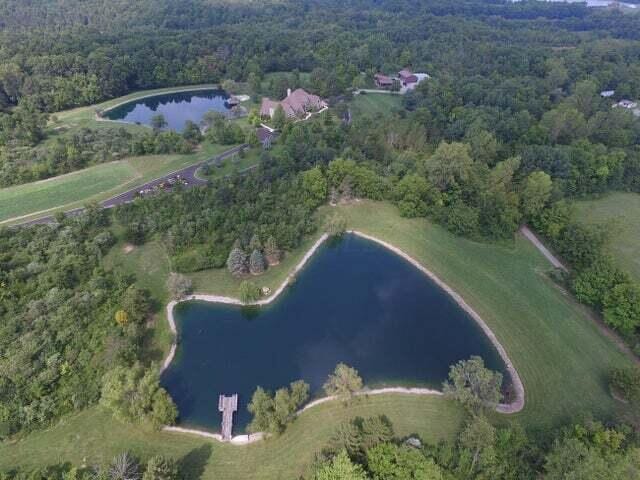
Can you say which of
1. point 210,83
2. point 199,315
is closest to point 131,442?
point 199,315

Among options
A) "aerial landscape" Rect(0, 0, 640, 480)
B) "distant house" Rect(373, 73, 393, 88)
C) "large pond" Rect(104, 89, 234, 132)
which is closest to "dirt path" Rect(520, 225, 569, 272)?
"aerial landscape" Rect(0, 0, 640, 480)

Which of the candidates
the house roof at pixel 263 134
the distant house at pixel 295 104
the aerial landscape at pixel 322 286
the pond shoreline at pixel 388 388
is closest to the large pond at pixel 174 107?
the aerial landscape at pixel 322 286

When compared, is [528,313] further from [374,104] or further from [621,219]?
[374,104]

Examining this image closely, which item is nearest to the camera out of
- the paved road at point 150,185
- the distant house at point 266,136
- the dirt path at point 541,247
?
the dirt path at point 541,247

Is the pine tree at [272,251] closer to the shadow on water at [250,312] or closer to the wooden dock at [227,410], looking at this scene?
the shadow on water at [250,312]

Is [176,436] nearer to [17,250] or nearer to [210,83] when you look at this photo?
[17,250]

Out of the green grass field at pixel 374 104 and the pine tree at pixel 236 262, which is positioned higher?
the green grass field at pixel 374 104

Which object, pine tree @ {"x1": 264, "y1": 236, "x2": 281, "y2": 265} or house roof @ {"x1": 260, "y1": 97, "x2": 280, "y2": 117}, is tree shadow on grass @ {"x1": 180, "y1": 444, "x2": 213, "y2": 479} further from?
house roof @ {"x1": 260, "y1": 97, "x2": 280, "y2": 117}

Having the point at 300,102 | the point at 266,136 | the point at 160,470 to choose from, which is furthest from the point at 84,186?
the point at 160,470
